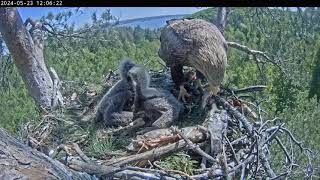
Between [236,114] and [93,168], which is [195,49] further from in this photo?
[93,168]

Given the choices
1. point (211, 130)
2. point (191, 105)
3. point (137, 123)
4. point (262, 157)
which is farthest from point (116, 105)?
point (262, 157)

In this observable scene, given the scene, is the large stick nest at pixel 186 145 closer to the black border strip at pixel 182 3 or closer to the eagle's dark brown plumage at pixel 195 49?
the eagle's dark brown plumage at pixel 195 49

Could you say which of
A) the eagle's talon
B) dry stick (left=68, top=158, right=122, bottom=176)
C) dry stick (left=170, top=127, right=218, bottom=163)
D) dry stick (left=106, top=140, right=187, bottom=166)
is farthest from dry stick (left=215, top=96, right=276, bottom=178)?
dry stick (left=68, top=158, right=122, bottom=176)

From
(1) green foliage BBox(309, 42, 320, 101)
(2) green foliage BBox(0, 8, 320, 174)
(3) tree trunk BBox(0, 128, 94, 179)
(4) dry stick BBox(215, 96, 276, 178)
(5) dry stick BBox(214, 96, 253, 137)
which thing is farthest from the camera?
(1) green foliage BBox(309, 42, 320, 101)

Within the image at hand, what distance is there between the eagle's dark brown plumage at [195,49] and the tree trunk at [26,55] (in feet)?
4.01

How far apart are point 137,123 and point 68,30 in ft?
11.1

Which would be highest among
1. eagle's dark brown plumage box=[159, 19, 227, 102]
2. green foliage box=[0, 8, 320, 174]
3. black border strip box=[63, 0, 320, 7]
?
black border strip box=[63, 0, 320, 7]

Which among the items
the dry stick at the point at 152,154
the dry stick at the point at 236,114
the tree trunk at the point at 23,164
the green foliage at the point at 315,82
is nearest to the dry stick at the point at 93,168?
the dry stick at the point at 152,154

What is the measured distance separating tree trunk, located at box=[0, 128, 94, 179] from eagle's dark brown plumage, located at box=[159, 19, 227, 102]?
1.70m

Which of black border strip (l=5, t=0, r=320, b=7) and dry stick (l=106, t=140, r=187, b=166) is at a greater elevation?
black border strip (l=5, t=0, r=320, b=7)

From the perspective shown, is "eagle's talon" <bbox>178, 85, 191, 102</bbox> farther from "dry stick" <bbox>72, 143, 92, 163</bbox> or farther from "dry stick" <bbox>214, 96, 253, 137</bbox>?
"dry stick" <bbox>72, 143, 92, 163</bbox>

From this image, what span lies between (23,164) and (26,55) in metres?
2.93

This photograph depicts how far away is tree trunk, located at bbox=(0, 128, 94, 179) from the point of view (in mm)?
1736

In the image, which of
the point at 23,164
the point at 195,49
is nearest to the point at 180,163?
the point at 195,49
